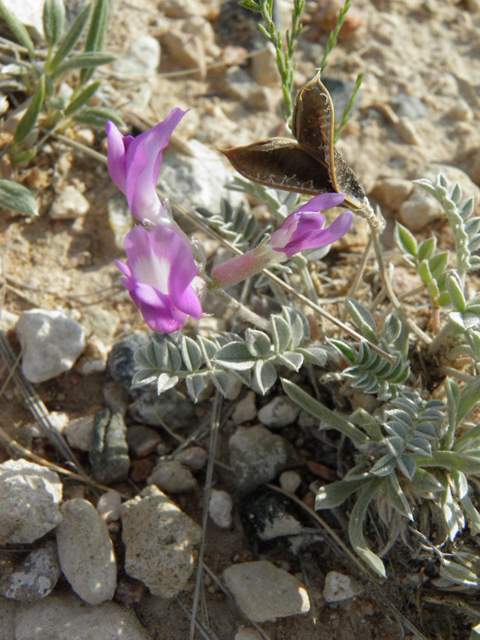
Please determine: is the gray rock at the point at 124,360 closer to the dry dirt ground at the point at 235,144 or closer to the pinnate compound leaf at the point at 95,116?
the dry dirt ground at the point at 235,144

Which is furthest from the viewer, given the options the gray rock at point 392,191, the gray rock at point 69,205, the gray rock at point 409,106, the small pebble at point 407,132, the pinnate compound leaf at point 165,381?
the gray rock at point 409,106

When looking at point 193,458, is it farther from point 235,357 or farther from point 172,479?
point 235,357

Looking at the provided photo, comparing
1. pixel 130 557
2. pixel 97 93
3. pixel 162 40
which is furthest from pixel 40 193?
pixel 130 557

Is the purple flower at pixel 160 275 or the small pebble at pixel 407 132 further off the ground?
the purple flower at pixel 160 275

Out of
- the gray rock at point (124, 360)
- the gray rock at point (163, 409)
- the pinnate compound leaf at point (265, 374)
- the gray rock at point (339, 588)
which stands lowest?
the gray rock at point (339, 588)

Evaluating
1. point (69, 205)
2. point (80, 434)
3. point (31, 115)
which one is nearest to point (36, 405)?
point (80, 434)

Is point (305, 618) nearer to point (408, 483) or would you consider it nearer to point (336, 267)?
point (408, 483)

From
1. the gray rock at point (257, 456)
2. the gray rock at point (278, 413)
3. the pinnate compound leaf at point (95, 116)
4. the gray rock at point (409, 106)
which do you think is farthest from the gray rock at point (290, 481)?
the gray rock at point (409, 106)
